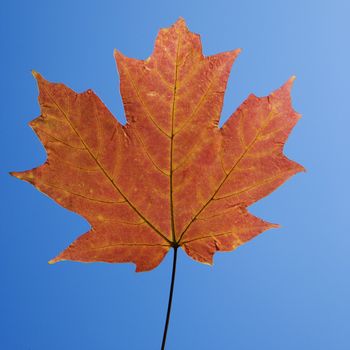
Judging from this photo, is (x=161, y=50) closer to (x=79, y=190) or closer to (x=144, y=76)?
(x=144, y=76)

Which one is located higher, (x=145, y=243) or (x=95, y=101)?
(x=95, y=101)

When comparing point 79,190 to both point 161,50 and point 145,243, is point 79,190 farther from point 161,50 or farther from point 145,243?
point 161,50

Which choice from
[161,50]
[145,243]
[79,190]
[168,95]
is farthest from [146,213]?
[161,50]

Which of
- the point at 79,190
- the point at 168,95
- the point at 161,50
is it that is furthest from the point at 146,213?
the point at 161,50

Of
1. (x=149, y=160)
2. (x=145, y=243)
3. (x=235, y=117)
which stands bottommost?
(x=145, y=243)

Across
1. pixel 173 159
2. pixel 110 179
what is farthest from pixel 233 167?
pixel 110 179

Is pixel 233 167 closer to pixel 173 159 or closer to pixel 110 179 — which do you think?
pixel 173 159
